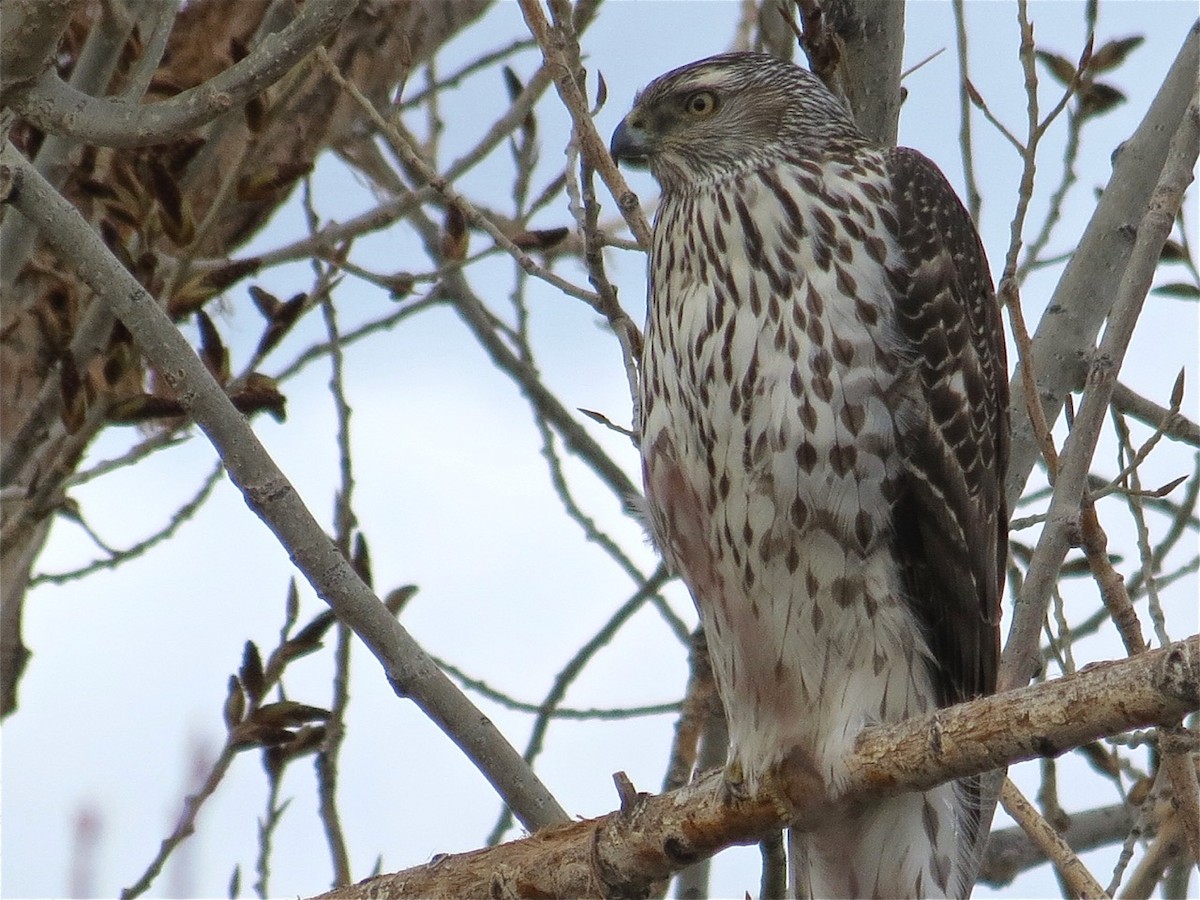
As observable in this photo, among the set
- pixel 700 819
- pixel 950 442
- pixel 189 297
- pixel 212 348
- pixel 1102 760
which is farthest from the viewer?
pixel 1102 760

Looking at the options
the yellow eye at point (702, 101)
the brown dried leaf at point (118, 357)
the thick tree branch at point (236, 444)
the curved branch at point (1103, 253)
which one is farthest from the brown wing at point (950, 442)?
the brown dried leaf at point (118, 357)

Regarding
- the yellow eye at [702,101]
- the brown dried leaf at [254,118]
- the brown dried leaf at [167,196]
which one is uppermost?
the yellow eye at [702,101]

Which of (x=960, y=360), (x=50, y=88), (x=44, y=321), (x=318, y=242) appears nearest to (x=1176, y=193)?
(x=960, y=360)

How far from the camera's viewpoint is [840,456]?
12.3 feet

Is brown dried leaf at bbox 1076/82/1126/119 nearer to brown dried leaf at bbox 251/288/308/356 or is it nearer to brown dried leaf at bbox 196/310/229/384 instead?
brown dried leaf at bbox 251/288/308/356

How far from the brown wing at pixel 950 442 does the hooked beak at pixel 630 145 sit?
725mm

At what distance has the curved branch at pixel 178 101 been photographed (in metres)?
3.07

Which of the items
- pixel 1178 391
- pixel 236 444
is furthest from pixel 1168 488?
pixel 236 444

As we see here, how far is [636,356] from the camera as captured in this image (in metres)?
4.37

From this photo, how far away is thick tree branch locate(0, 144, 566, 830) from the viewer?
3264mm

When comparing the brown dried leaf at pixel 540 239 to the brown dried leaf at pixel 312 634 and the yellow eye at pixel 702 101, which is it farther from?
the brown dried leaf at pixel 312 634

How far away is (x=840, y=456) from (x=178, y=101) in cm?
155

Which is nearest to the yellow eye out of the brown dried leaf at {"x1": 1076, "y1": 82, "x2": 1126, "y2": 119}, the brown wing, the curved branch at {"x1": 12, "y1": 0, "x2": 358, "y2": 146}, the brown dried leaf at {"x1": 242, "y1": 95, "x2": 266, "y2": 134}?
the brown wing

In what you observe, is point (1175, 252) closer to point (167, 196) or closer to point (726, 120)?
point (726, 120)
